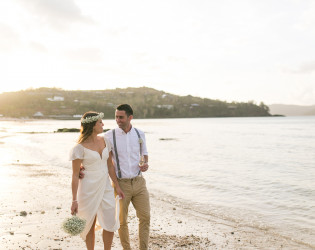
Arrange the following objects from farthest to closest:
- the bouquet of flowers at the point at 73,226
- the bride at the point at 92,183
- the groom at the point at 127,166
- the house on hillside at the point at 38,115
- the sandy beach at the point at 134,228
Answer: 1. the house on hillside at the point at 38,115
2. the sandy beach at the point at 134,228
3. the groom at the point at 127,166
4. the bride at the point at 92,183
5. the bouquet of flowers at the point at 73,226

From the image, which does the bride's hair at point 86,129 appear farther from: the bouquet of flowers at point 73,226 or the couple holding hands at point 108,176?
the bouquet of flowers at point 73,226

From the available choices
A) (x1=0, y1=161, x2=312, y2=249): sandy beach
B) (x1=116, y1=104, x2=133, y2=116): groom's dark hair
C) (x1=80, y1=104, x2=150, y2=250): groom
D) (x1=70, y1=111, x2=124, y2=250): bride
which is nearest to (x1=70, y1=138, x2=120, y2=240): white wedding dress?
(x1=70, y1=111, x2=124, y2=250): bride

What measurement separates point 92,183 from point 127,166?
0.69 metres

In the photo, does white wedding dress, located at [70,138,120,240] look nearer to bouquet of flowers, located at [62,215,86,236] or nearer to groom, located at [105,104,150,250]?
bouquet of flowers, located at [62,215,86,236]

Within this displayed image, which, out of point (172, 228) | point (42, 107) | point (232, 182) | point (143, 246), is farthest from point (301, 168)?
point (42, 107)

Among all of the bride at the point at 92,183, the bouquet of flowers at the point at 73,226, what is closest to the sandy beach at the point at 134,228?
the bride at the point at 92,183

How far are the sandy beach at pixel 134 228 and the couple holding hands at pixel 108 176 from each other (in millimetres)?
1502

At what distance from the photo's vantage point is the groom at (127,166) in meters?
4.82

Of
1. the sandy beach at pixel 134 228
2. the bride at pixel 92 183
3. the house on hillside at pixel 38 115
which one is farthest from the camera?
the house on hillside at pixel 38 115

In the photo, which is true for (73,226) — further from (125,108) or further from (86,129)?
(125,108)

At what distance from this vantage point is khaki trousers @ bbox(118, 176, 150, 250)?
4.85 metres

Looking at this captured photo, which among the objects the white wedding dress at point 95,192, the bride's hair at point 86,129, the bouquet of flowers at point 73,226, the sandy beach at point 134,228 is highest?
the bride's hair at point 86,129

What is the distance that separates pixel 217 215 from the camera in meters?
9.06

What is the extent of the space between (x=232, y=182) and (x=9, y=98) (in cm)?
18057
